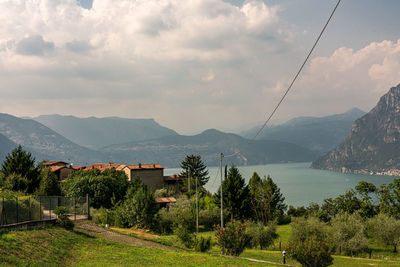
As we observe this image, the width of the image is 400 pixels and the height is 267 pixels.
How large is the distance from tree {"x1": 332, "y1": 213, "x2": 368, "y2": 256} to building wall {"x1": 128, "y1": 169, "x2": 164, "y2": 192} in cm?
5237

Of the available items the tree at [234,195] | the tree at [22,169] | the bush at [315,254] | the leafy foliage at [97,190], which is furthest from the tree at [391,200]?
the tree at [22,169]

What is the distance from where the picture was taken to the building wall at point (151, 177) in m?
86.4

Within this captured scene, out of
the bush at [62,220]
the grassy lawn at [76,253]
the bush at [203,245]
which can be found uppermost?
the bush at [62,220]

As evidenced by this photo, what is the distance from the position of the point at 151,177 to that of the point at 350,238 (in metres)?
56.3

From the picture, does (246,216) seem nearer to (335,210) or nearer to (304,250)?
(335,210)

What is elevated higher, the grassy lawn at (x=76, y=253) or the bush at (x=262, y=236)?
the grassy lawn at (x=76, y=253)

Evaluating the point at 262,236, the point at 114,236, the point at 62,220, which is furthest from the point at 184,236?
the point at 262,236

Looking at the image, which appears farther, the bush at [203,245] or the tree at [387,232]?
the tree at [387,232]

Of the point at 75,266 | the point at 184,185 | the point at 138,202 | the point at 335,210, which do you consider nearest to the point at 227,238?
the point at 75,266

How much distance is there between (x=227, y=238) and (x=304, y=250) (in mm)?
7174

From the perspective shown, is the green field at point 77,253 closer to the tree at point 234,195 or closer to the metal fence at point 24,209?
the metal fence at point 24,209

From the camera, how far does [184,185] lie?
303ft

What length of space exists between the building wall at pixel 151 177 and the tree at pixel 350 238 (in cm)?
5237

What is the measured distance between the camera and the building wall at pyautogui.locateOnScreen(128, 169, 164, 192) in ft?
284
